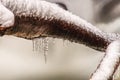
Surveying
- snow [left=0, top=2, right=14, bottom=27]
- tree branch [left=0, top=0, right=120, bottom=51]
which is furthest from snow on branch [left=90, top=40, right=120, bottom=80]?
snow [left=0, top=2, right=14, bottom=27]

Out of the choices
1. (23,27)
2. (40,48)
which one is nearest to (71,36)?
(23,27)

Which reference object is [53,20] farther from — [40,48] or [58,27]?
[40,48]

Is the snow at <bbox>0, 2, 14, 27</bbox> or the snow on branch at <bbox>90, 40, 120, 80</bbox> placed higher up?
the snow at <bbox>0, 2, 14, 27</bbox>

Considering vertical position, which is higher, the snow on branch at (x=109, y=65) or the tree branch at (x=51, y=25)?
the tree branch at (x=51, y=25)

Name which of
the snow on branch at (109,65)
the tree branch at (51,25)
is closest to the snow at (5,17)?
the tree branch at (51,25)

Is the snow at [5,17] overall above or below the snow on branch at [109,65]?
above

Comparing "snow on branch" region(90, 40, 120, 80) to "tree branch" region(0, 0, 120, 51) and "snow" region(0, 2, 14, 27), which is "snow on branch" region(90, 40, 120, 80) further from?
"snow" region(0, 2, 14, 27)

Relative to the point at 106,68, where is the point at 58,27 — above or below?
above

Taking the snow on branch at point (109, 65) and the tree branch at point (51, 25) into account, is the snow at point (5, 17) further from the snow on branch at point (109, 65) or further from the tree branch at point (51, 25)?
the snow on branch at point (109, 65)
